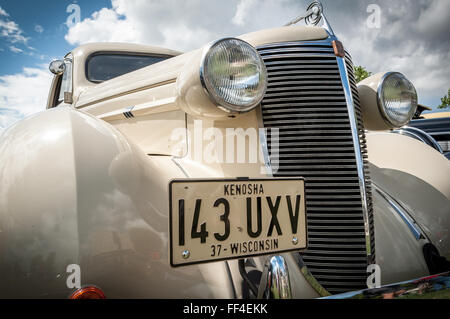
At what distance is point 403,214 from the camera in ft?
6.40

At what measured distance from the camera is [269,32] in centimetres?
172

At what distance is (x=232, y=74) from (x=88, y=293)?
89cm

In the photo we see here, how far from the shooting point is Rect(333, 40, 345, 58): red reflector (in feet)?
5.57

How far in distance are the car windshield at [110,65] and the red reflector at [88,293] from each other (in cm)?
238

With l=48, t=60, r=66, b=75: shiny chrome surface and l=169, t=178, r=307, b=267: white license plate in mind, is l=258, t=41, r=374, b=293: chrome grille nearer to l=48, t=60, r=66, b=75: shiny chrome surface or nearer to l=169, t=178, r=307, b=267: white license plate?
l=169, t=178, r=307, b=267: white license plate

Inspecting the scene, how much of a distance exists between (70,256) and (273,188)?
0.65m

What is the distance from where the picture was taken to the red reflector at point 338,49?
170 centimetres

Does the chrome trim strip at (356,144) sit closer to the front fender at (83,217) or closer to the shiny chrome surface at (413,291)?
the shiny chrome surface at (413,291)

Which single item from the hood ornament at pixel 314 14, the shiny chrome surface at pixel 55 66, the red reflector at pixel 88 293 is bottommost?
the red reflector at pixel 88 293

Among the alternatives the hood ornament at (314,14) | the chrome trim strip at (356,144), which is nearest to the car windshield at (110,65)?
the hood ornament at (314,14)

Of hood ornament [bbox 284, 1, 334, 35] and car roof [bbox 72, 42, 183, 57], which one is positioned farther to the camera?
car roof [bbox 72, 42, 183, 57]

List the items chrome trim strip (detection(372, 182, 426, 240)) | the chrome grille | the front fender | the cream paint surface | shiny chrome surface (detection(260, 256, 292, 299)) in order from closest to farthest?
the front fender < shiny chrome surface (detection(260, 256, 292, 299)) < the chrome grille < chrome trim strip (detection(372, 182, 426, 240)) < the cream paint surface

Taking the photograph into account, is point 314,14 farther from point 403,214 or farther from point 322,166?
point 403,214

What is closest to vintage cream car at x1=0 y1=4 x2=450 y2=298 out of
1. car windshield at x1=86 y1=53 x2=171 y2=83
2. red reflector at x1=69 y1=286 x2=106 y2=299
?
red reflector at x1=69 y1=286 x2=106 y2=299
